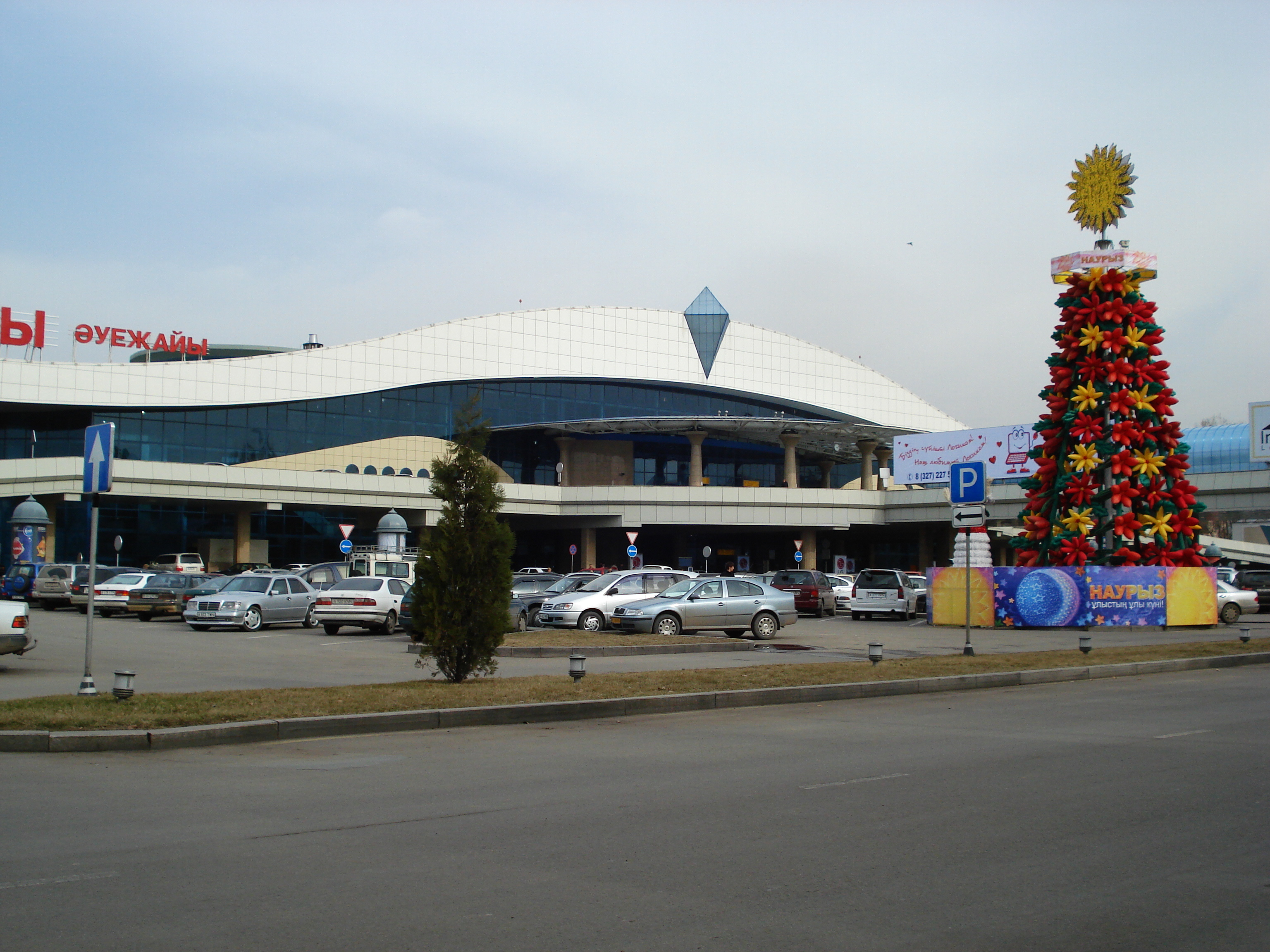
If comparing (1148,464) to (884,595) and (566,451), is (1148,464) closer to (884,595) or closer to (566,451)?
(884,595)

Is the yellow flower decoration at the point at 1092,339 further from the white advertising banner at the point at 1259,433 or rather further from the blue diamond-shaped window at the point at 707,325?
the blue diamond-shaped window at the point at 707,325

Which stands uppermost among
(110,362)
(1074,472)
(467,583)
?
(110,362)

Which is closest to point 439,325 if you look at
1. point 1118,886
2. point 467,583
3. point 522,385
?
point 522,385

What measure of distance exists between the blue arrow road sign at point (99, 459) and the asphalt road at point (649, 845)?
3.98m

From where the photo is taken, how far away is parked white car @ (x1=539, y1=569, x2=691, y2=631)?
26.7 meters

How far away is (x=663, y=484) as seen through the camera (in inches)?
3110

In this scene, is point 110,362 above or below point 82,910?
above

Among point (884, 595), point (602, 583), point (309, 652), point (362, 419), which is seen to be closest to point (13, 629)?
point (309, 652)

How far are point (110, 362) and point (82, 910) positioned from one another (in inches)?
2465

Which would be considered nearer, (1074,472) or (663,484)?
(1074,472)

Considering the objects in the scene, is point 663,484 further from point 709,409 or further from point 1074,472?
point 1074,472

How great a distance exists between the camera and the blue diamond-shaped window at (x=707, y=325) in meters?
82.4

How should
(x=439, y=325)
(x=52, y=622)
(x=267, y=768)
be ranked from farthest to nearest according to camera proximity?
(x=439, y=325)
(x=52, y=622)
(x=267, y=768)

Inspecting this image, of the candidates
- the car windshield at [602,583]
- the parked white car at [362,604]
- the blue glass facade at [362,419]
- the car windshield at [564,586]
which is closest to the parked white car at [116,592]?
the parked white car at [362,604]
